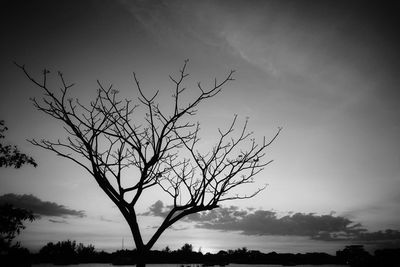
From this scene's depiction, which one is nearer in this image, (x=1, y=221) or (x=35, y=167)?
(x=1, y=221)

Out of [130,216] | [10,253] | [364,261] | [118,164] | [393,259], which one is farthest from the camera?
[364,261]

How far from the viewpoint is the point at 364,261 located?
91.5 m

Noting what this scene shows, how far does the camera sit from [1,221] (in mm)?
8109

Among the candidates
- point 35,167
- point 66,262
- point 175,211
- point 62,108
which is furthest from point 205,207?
point 66,262

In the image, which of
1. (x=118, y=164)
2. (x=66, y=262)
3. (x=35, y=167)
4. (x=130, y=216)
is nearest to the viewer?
(x=130, y=216)

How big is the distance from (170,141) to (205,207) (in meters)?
1.38

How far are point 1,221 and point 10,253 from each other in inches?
40.4

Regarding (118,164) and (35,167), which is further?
(35,167)

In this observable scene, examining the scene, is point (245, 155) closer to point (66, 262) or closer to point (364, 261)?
point (364, 261)

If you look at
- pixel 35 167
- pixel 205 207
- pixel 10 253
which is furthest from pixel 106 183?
pixel 35 167

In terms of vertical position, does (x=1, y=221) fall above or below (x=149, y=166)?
below

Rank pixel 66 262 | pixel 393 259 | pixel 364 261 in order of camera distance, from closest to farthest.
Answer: pixel 393 259
pixel 364 261
pixel 66 262

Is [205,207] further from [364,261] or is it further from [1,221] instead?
[364,261]

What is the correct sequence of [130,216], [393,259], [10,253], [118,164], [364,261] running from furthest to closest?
[364,261] → [393,259] → [10,253] → [118,164] → [130,216]
